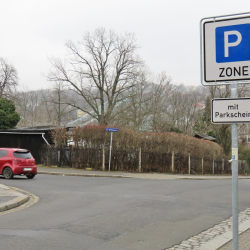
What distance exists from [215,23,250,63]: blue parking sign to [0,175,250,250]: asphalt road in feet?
12.2

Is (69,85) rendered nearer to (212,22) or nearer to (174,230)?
(174,230)

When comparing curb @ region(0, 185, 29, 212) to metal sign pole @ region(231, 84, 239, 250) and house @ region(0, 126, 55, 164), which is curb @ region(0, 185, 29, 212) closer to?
metal sign pole @ region(231, 84, 239, 250)

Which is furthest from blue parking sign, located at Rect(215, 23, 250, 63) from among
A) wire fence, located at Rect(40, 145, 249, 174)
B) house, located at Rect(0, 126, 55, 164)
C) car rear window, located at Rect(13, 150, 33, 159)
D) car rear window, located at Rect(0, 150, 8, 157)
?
house, located at Rect(0, 126, 55, 164)

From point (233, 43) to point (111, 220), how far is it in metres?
5.57

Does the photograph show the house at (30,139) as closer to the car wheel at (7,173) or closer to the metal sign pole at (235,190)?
the car wheel at (7,173)

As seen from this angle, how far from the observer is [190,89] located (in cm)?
6347

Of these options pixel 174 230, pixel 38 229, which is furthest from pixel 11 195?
pixel 174 230

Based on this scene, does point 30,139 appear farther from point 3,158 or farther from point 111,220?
point 111,220

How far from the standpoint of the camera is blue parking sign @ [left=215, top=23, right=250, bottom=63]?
140 inches

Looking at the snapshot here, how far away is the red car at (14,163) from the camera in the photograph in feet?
58.4

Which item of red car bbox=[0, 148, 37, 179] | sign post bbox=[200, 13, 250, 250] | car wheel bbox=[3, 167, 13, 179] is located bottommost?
car wheel bbox=[3, 167, 13, 179]

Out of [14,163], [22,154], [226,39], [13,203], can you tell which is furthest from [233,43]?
[22,154]

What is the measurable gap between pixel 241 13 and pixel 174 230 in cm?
499

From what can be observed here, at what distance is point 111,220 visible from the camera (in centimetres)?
790
